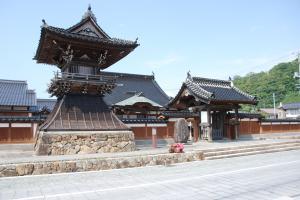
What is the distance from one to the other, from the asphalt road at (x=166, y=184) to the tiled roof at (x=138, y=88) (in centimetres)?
Result: 2375

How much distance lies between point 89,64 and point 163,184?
1375cm

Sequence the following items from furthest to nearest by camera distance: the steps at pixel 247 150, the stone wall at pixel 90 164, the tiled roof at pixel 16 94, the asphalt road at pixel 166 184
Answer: the tiled roof at pixel 16 94
the steps at pixel 247 150
the stone wall at pixel 90 164
the asphalt road at pixel 166 184

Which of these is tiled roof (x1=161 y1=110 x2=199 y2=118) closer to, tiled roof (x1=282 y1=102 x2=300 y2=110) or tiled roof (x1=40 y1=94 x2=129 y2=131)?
tiled roof (x1=40 y1=94 x2=129 y2=131)

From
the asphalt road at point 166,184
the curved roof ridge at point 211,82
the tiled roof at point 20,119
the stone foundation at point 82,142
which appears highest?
the curved roof ridge at point 211,82

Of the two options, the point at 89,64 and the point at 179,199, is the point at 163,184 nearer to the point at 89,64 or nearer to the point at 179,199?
the point at 179,199

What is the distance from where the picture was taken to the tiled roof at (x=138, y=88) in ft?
123

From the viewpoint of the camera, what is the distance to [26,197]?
8.68m

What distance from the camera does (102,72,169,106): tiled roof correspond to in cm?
3758

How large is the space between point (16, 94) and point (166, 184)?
2878 cm

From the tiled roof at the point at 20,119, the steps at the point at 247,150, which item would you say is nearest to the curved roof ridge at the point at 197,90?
the steps at the point at 247,150

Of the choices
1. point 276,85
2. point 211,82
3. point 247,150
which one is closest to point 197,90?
point 211,82

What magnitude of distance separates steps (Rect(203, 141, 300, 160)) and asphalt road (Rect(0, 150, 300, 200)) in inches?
153

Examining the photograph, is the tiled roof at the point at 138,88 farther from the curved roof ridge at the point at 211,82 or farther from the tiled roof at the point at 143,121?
the tiled roof at the point at 143,121

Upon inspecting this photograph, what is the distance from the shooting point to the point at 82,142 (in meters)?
18.6
